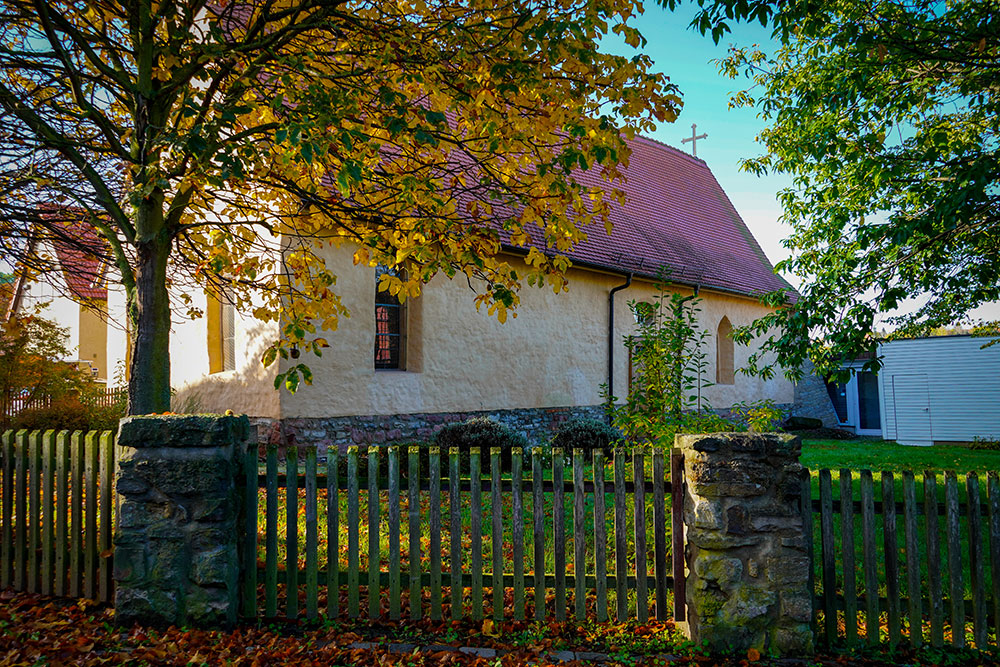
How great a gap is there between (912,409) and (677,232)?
7.79 meters

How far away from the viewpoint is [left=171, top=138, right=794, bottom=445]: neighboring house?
10672 mm

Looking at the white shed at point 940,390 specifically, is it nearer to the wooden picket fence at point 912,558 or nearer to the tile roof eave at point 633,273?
the tile roof eave at point 633,273

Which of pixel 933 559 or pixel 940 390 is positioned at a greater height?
pixel 940 390

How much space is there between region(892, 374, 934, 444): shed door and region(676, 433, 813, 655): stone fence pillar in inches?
644

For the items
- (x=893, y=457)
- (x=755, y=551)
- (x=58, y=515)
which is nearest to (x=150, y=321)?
(x=58, y=515)

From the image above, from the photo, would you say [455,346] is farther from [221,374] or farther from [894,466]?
[894,466]

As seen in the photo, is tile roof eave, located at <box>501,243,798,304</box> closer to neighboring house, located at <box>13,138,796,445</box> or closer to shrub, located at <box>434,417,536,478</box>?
neighboring house, located at <box>13,138,796,445</box>

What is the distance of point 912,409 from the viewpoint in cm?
1789

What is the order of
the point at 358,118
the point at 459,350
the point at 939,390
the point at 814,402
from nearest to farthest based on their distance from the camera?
the point at 358,118, the point at 459,350, the point at 939,390, the point at 814,402

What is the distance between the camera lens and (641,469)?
177 inches

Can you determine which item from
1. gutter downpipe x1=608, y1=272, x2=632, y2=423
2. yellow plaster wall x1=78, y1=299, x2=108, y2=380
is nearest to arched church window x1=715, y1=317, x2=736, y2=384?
gutter downpipe x1=608, y1=272, x2=632, y2=423

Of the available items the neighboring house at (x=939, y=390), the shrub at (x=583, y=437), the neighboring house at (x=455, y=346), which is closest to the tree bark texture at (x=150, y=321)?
the neighboring house at (x=455, y=346)

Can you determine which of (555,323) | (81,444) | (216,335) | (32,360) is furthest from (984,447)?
(32,360)

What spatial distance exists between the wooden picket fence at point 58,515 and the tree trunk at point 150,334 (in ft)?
1.61
